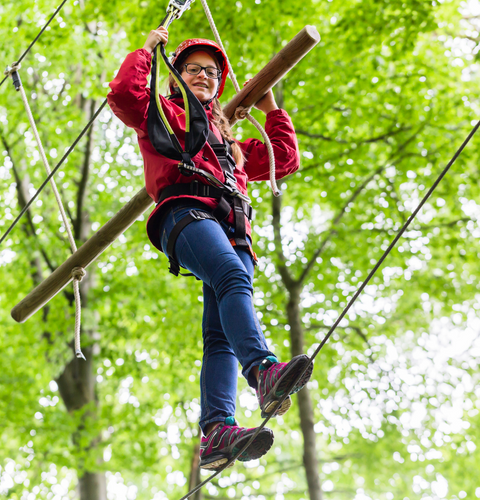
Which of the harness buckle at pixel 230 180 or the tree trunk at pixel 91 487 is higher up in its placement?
the tree trunk at pixel 91 487

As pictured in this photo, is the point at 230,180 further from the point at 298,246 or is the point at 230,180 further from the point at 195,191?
the point at 298,246

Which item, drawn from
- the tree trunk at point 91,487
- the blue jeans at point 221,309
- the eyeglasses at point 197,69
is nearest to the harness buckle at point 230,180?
the blue jeans at point 221,309

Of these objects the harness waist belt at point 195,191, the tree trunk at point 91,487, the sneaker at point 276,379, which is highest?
the tree trunk at point 91,487

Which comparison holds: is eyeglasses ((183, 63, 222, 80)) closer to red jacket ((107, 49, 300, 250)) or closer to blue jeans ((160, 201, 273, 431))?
red jacket ((107, 49, 300, 250))

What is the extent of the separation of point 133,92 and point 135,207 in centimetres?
87

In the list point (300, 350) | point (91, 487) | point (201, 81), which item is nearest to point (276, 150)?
point (201, 81)

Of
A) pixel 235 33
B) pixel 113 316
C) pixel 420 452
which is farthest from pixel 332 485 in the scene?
pixel 235 33

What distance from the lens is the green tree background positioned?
693 centimetres

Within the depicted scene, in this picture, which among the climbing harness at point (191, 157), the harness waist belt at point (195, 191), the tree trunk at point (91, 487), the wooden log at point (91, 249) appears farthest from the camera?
the tree trunk at point (91, 487)

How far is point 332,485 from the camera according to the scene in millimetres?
10539

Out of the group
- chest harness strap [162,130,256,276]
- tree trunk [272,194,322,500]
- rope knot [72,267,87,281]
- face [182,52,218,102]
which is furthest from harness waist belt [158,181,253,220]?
tree trunk [272,194,322,500]

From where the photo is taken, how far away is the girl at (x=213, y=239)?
6.40ft

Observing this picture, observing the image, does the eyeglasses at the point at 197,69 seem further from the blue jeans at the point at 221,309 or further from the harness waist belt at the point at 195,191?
the blue jeans at the point at 221,309

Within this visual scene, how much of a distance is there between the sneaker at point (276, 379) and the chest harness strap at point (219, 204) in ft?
2.06
